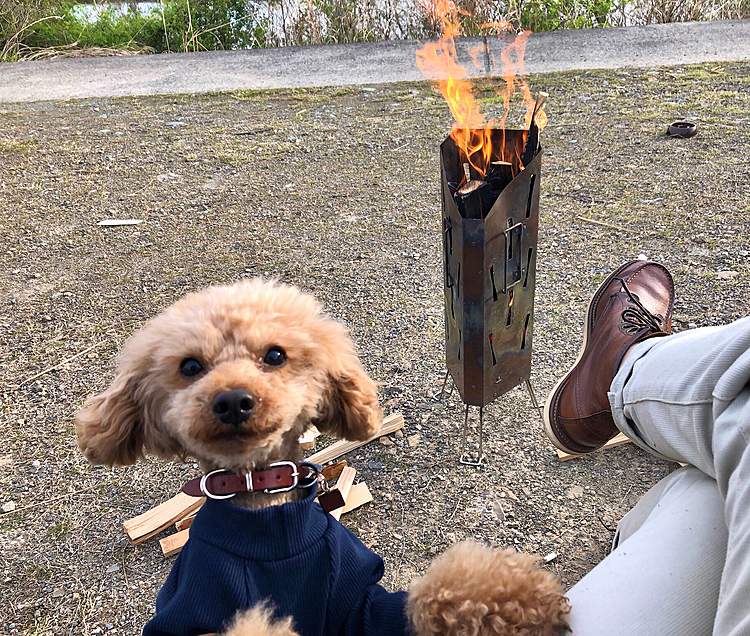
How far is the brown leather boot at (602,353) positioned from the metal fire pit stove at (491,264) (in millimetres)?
195

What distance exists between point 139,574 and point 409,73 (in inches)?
244

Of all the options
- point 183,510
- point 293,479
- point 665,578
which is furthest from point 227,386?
point 183,510

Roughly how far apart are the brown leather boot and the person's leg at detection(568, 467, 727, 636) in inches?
24.9

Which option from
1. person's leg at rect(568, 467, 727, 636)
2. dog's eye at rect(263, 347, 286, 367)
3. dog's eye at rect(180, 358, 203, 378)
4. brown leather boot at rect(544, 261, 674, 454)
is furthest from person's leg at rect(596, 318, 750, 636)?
dog's eye at rect(180, 358, 203, 378)

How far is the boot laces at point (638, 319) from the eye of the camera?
6.80ft

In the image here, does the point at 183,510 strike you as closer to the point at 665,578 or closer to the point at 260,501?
the point at 260,501

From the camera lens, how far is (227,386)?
4.12 ft

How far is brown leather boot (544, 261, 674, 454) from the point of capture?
6.53 feet

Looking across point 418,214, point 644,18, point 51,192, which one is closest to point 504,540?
point 418,214

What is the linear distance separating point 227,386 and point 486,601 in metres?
0.67

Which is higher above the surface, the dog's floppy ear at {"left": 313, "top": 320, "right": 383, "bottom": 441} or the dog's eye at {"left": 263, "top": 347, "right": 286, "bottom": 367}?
the dog's eye at {"left": 263, "top": 347, "right": 286, "bottom": 367}

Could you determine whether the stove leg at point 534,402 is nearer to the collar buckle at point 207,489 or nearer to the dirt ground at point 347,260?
the dirt ground at point 347,260

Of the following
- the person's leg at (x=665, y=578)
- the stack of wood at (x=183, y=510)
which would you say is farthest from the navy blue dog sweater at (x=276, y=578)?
the stack of wood at (x=183, y=510)

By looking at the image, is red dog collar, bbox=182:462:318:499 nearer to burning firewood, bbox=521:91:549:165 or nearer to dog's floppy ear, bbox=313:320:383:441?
dog's floppy ear, bbox=313:320:383:441
